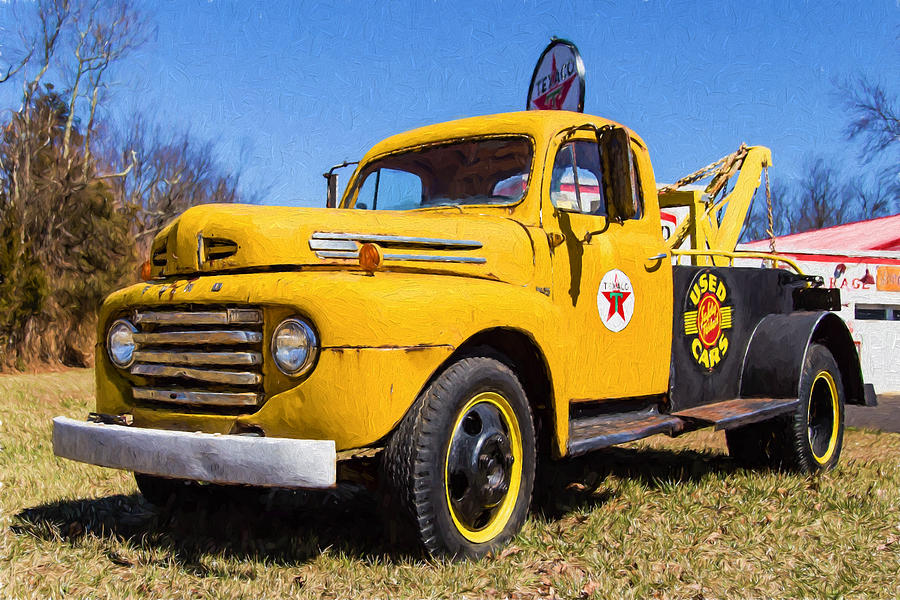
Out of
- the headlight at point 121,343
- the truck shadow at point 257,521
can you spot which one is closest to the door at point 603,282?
the truck shadow at point 257,521

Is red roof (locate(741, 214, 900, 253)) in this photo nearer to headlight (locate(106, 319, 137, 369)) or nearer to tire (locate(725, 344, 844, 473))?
tire (locate(725, 344, 844, 473))

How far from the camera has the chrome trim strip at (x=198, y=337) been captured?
356 centimetres

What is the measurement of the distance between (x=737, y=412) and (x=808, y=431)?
1144 mm

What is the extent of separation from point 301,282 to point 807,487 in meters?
3.91

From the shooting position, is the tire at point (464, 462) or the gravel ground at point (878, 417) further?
the gravel ground at point (878, 417)

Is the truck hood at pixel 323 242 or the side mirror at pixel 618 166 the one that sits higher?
the side mirror at pixel 618 166

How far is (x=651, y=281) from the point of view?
5152 mm

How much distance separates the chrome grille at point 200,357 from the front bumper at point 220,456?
271mm

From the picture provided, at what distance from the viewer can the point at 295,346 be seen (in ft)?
11.3

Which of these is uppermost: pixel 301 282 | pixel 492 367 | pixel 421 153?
pixel 421 153

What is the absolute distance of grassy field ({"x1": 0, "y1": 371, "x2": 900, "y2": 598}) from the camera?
3.59m

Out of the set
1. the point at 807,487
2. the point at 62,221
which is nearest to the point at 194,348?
the point at 807,487

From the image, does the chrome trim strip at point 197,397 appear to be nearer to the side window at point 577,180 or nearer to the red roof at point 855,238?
the side window at point 577,180

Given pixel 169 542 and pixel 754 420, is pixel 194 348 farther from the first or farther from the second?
pixel 754 420
